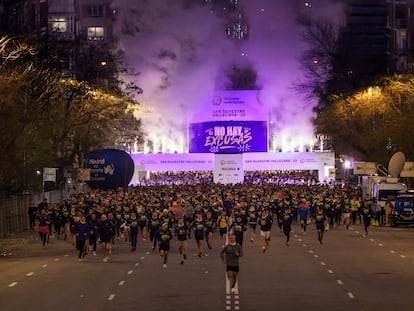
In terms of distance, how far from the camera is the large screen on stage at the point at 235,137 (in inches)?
3649

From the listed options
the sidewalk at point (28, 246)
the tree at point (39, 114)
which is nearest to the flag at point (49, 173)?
the tree at point (39, 114)

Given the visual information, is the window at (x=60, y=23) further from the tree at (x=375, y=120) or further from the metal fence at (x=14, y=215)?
the metal fence at (x=14, y=215)

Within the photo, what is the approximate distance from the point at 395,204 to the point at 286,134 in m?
61.8

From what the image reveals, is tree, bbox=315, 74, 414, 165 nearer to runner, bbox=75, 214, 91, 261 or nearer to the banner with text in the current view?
the banner with text

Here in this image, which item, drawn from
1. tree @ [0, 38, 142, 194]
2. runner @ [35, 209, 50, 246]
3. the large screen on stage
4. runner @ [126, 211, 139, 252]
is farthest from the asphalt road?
the large screen on stage

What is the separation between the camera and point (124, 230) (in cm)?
4062

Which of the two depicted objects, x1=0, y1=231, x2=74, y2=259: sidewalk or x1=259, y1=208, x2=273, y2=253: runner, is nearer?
x1=259, y1=208, x2=273, y2=253: runner

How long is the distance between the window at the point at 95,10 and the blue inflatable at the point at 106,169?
2472 inches

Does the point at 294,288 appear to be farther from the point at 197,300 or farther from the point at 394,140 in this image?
the point at 394,140

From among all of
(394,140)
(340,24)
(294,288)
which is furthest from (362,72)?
(294,288)

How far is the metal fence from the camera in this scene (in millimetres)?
46688

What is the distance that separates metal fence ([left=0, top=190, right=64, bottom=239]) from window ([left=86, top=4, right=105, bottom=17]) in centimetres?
8208

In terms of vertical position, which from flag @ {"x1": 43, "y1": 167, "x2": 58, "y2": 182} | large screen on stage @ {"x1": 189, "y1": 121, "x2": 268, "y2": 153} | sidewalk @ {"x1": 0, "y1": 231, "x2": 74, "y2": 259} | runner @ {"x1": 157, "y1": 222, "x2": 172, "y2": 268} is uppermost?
large screen on stage @ {"x1": 189, "y1": 121, "x2": 268, "y2": 153}

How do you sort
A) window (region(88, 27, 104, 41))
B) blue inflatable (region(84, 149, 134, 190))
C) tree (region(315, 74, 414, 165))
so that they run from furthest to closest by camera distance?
window (region(88, 27, 104, 41)) → blue inflatable (region(84, 149, 134, 190)) → tree (region(315, 74, 414, 165))
